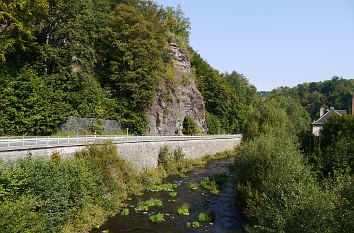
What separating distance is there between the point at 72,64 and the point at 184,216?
23917 mm

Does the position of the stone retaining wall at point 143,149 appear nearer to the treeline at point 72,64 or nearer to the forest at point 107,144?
the forest at point 107,144

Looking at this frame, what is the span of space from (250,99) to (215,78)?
37.2 metres

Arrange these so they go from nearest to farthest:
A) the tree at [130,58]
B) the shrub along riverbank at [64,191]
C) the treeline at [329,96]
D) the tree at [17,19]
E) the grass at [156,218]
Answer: the shrub along riverbank at [64,191] < the grass at [156,218] < the tree at [17,19] < the tree at [130,58] < the treeline at [329,96]

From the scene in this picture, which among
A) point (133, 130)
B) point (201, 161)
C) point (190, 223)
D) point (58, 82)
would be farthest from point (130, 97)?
point (190, 223)

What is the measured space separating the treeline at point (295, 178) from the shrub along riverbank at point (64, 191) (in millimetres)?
11128

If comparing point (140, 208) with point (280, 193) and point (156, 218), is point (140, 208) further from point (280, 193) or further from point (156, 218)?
point (280, 193)

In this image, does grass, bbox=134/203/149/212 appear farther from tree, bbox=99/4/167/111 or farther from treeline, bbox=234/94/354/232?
tree, bbox=99/4/167/111

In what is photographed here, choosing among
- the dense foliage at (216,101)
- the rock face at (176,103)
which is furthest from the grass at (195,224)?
the dense foliage at (216,101)

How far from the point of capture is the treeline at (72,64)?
27453mm

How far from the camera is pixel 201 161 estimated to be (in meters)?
45.7

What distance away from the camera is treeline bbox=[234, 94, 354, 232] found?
11.9 m

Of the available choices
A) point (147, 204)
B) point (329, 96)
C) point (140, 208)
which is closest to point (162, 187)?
point (147, 204)

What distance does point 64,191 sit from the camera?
653 inches

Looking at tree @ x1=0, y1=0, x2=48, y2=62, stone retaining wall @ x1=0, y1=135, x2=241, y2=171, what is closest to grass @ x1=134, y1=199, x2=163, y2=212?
stone retaining wall @ x1=0, y1=135, x2=241, y2=171
